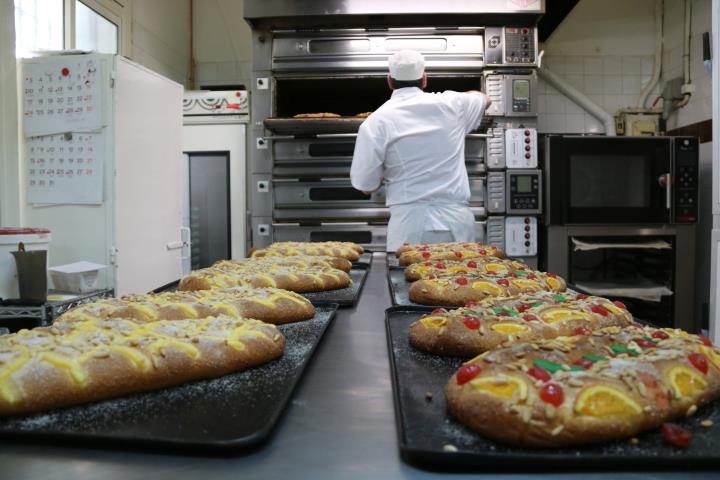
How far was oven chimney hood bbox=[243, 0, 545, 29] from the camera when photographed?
11.7ft

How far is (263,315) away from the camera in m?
Answer: 1.13

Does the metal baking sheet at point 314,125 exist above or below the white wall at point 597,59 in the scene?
below

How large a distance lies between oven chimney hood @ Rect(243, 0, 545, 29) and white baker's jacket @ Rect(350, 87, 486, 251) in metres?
0.94

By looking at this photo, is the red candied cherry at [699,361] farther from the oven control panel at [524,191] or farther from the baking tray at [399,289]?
the oven control panel at [524,191]

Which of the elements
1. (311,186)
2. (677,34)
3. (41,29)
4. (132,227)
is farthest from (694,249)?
(41,29)

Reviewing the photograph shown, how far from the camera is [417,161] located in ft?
9.40

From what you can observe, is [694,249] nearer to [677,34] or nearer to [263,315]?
[677,34]

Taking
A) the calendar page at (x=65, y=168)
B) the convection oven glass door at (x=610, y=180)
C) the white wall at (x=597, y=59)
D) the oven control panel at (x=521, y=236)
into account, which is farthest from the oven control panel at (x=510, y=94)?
the calendar page at (x=65, y=168)

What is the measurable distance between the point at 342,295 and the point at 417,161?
1527 millimetres

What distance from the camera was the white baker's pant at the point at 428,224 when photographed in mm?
2898

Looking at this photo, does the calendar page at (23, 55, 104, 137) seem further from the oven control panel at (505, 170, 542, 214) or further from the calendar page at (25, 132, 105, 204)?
the oven control panel at (505, 170, 542, 214)

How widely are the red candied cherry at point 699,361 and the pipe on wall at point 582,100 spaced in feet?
15.1

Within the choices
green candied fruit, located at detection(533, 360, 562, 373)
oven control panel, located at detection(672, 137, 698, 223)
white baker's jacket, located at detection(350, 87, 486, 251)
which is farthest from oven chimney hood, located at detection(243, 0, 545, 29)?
green candied fruit, located at detection(533, 360, 562, 373)

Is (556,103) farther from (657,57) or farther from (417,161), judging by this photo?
(417,161)
